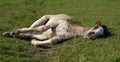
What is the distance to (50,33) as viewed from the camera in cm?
1328

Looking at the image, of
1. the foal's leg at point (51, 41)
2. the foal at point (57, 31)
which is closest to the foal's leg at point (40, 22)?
the foal at point (57, 31)

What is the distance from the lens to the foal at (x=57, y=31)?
13.0 m

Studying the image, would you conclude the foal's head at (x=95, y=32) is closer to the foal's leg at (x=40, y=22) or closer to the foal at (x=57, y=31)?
the foal at (x=57, y=31)

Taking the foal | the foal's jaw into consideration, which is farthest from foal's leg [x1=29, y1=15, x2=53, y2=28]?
the foal's jaw

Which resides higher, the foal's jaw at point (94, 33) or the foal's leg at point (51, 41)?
the foal's jaw at point (94, 33)

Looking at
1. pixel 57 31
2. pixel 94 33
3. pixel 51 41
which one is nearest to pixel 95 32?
pixel 94 33

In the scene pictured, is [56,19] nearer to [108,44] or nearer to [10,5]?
[108,44]

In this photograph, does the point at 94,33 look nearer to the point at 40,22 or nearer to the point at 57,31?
the point at 57,31

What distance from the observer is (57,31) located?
43.8 ft

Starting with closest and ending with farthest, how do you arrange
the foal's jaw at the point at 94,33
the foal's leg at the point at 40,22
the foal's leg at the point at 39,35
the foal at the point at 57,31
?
the foal's jaw at the point at 94,33, the foal at the point at 57,31, the foal's leg at the point at 39,35, the foal's leg at the point at 40,22

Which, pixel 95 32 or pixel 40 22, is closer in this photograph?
pixel 95 32

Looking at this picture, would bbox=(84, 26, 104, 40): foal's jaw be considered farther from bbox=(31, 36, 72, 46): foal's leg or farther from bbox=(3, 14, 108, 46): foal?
bbox=(31, 36, 72, 46): foal's leg

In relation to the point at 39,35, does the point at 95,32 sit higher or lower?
higher

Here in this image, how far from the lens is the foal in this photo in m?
13.0
